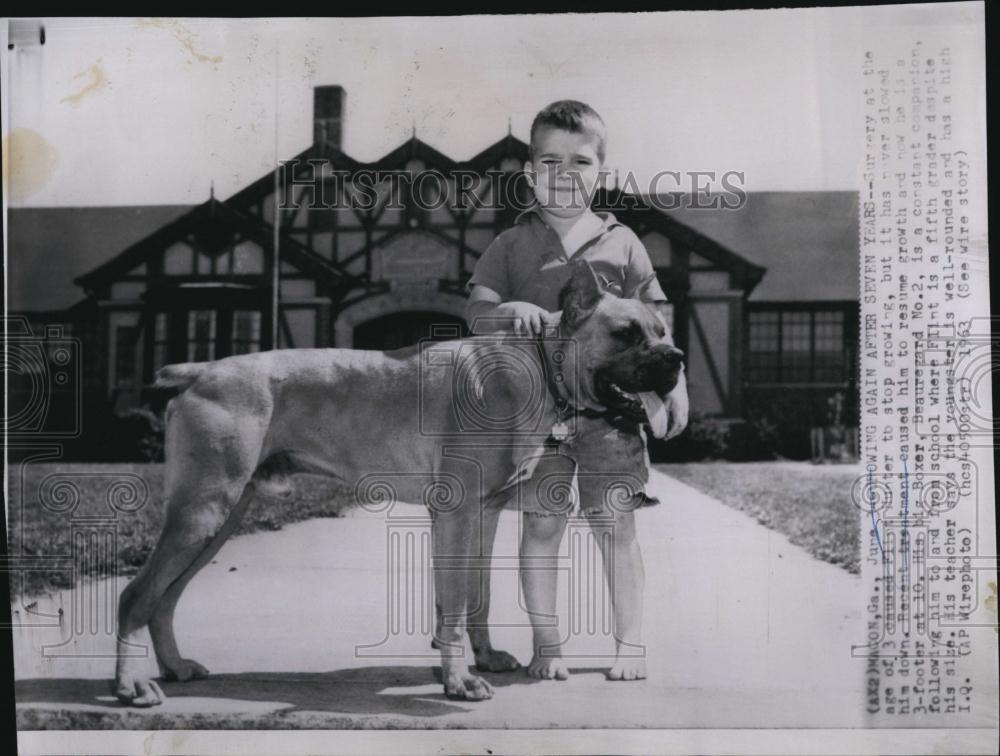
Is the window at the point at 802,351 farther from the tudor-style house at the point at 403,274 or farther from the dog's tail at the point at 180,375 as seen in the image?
the dog's tail at the point at 180,375

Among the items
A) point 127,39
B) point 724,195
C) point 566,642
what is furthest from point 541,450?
point 127,39

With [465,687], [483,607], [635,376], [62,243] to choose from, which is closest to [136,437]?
[62,243]

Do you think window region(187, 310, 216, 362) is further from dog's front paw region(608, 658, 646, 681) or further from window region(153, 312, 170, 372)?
dog's front paw region(608, 658, 646, 681)

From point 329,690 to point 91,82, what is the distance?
117 inches

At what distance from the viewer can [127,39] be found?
4.07m

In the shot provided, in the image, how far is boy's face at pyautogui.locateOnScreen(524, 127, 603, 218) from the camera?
12.9ft

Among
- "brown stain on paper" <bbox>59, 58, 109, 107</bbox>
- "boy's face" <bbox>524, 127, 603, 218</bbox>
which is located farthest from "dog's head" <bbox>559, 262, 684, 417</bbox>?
"brown stain on paper" <bbox>59, 58, 109, 107</bbox>

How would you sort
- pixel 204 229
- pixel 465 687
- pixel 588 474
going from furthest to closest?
pixel 204 229 < pixel 588 474 < pixel 465 687

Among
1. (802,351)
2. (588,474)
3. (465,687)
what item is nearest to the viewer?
(465,687)

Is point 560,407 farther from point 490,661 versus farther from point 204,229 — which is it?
point 204,229

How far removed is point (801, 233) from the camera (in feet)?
13.0

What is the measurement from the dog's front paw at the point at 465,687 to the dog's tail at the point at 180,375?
1.70m

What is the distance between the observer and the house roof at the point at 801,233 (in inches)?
156

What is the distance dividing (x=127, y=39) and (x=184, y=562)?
2397 mm
